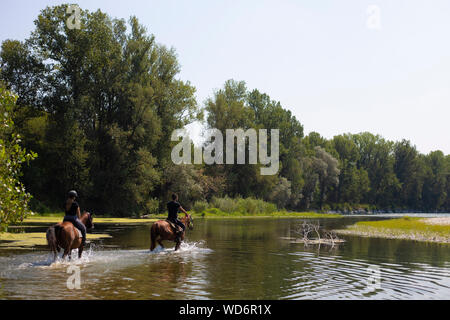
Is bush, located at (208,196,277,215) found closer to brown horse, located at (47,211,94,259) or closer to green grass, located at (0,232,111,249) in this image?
green grass, located at (0,232,111,249)

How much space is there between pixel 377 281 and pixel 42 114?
56.6 m

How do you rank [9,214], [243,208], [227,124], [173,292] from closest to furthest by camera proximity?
[173,292] < [9,214] < [243,208] < [227,124]

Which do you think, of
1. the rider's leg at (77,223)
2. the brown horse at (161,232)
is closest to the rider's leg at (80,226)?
the rider's leg at (77,223)

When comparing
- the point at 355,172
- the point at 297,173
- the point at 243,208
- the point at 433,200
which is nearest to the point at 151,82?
the point at 243,208

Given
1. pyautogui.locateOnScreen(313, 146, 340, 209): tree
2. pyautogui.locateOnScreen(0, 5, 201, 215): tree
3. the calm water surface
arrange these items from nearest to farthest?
the calm water surface < pyautogui.locateOnScreen(0, 5, 201, 215): tree < pyautogui.locateOnScreen(313, 146, 340, 209): tree

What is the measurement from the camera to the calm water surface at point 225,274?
42.8 ft

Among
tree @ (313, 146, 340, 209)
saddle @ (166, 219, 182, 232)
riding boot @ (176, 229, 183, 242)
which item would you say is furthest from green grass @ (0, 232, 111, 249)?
tree @ (313, 146, 340, 209)

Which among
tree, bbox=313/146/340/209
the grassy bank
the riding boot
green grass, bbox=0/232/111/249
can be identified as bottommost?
the grassy bank

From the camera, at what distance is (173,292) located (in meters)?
13.0

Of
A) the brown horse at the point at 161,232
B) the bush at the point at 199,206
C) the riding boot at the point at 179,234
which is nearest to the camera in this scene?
the brown horse at the point at 161,232

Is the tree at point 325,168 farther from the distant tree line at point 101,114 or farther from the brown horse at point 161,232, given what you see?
the brown horse at point 161,232

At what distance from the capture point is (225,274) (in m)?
16.6

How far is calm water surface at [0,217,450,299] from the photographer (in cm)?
1305
